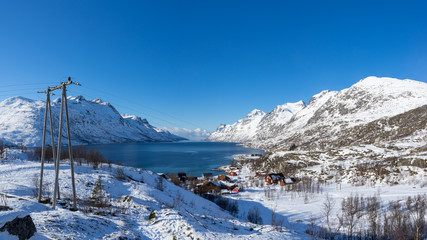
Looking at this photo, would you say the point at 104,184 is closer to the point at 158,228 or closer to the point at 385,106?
the point at 158,228

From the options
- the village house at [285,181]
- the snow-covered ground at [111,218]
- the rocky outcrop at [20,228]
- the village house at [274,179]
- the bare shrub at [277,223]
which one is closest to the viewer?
the rocky outcrop at [20,228]

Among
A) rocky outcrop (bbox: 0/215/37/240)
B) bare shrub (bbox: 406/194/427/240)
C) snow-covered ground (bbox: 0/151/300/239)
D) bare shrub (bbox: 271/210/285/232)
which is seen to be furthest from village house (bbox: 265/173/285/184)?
rocky outcrop (bbox: 0/215/37/240)

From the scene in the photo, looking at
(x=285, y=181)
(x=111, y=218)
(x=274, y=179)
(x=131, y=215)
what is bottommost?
(x=274, y=179)

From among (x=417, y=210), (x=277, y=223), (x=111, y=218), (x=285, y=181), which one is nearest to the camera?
(x=111, y=218)

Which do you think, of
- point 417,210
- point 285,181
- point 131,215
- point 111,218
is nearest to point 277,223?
point 131,215

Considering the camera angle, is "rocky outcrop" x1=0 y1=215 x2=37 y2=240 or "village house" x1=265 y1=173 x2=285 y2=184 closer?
"rocky outcrop" x1=0 y1=215 x2=37 y2=240

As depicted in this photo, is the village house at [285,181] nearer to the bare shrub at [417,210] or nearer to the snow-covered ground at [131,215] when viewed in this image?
the snow-covered ground at [131,215]

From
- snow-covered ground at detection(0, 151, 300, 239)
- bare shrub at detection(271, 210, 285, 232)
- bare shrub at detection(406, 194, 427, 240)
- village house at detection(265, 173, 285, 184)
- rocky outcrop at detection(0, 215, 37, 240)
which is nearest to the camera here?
rocky outcrop at detection(0, 215, 37, 240)

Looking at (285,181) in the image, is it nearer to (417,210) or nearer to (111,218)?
(417,210)

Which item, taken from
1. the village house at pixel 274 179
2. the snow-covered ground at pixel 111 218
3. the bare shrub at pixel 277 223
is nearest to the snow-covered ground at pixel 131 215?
the snow-covered ground at pixel 111 218

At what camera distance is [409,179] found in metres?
45.8

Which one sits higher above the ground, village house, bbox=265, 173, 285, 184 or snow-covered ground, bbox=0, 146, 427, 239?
snow-covered ground, bbox=0, 146, 427, 239

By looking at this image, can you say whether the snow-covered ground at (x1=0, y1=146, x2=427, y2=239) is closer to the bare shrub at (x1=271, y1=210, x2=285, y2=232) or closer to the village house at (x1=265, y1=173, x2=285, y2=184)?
the bare shrub at (x1=271, y1=210, x2=285, y2=232)

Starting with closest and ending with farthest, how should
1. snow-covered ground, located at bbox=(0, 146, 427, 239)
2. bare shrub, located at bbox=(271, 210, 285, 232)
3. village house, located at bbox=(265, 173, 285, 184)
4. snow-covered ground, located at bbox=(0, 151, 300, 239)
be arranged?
snow-covered ground, located at bbox=(0, 151, 300, 239)
snow-covered ground, located at bbox=(0, 146, 427, 239)
bare shrub, located at bbox=(271, 210, 285, 232)
village house, located at bbox=(265, 173, 285, 184)
